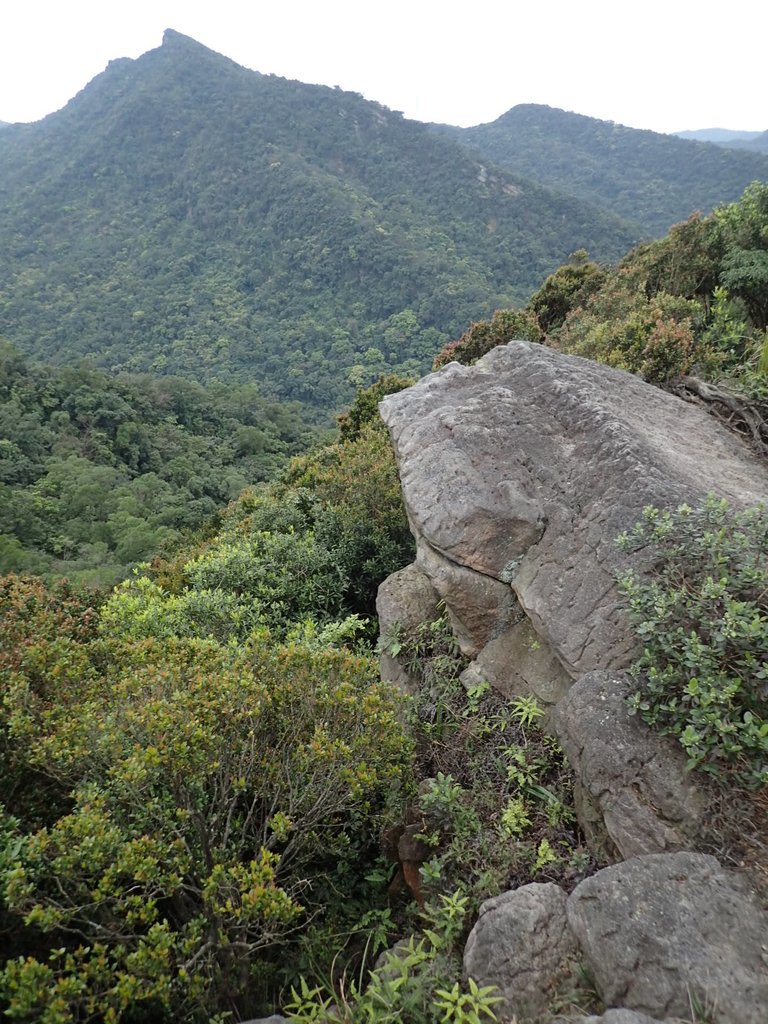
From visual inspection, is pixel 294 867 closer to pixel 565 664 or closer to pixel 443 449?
pixel 565 664

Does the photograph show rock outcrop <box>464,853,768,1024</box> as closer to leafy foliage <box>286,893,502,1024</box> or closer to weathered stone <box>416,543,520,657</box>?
leafy foliage <box>286,893,502,1024</box>

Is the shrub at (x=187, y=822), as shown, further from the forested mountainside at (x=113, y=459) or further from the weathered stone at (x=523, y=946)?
the forested mountainside at (x=113, y=459)

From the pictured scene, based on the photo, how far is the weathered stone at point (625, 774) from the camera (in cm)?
292

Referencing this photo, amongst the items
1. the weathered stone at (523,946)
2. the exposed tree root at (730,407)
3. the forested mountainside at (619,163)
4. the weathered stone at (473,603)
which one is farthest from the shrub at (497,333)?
the forested mountainside at (619,163)

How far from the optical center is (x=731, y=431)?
6168 millimetres

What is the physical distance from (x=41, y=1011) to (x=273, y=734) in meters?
1.54

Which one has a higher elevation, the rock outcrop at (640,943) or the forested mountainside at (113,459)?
the rock outcrop at (640,943)

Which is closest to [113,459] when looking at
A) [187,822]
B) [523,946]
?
[187,822]

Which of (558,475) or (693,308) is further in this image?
(693,308)

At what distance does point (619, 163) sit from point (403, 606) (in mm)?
180194

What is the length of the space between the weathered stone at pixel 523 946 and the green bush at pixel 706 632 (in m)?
0.99

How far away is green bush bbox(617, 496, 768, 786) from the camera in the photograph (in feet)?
9.43

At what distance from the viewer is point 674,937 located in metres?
2.44

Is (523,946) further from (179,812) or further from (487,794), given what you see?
(179,812)
